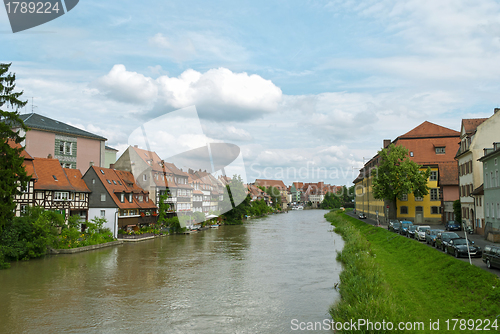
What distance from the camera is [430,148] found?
5619 centimetres

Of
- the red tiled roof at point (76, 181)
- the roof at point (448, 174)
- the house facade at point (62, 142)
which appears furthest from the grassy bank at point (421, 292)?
the house facade at point (62, 142)

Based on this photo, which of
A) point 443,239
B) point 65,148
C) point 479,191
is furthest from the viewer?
point 65,148

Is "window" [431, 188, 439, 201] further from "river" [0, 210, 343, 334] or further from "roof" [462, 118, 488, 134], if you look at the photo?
"river" [0, 210, 343, 334]

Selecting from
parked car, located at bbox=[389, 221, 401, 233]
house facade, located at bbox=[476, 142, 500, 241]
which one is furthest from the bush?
house facade, located at bbox=[476, 142, 500, 241]

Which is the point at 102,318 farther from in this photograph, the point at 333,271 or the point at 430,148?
the point at 430,148

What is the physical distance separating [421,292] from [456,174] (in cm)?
3909

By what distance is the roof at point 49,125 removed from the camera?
45.3 m

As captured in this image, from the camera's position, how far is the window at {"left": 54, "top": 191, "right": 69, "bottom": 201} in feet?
127

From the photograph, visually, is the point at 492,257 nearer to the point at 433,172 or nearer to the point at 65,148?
the point at 433,172

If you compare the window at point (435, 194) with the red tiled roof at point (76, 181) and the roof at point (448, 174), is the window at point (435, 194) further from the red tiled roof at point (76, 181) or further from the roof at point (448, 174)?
the red tiled roof at point (76, 181)

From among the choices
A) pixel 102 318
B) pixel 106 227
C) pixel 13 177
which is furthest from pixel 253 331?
pixel 106 227

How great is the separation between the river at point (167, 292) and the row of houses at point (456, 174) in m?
14.5

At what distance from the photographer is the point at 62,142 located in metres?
48.6

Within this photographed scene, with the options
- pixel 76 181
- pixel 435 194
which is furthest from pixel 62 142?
pixel 435 194
